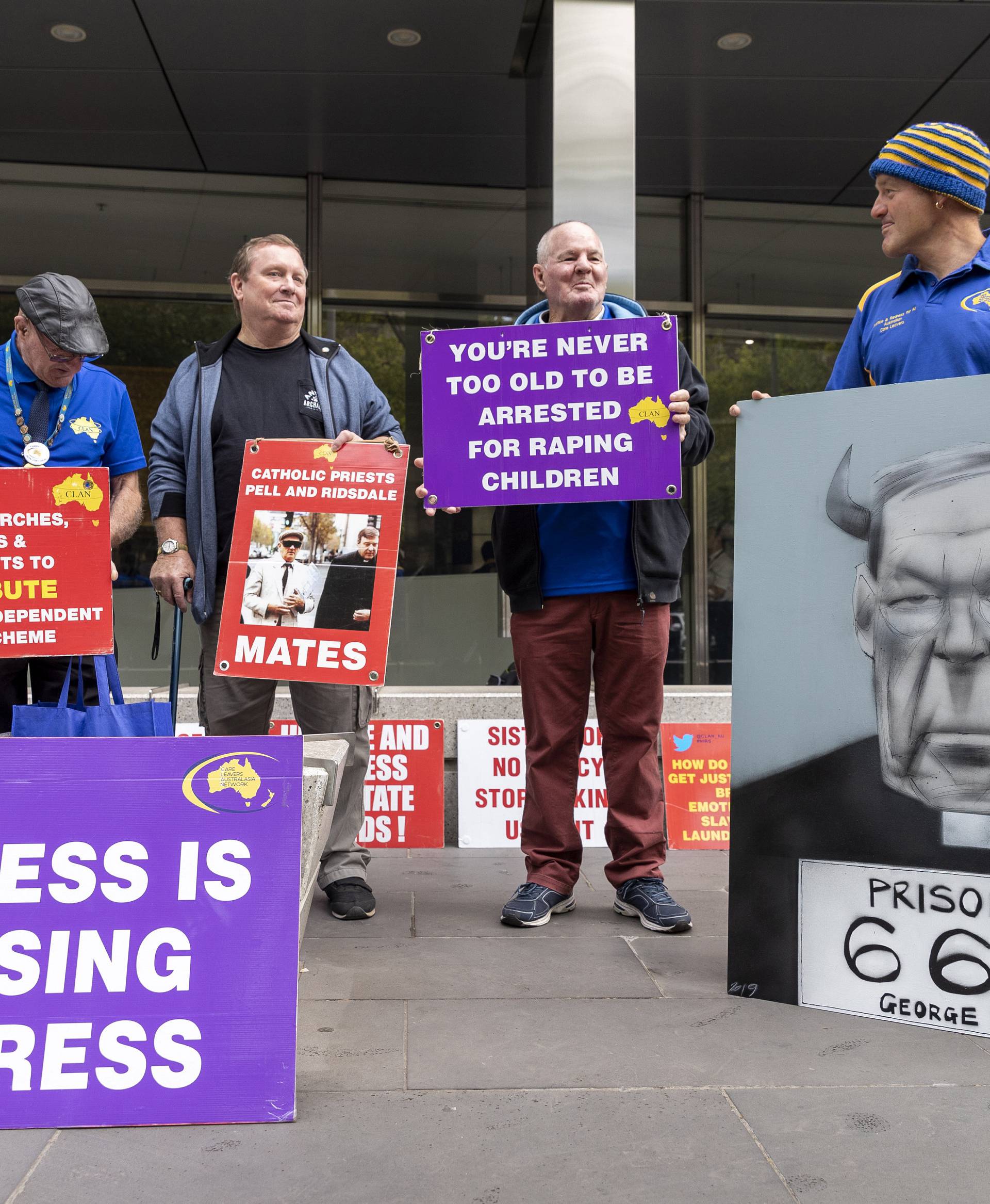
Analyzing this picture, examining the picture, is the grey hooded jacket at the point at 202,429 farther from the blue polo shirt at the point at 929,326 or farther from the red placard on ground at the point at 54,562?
the blue polo shirt at the point at 929,326

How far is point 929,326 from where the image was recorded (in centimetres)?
290

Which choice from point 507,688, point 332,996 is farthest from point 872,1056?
point 507,688

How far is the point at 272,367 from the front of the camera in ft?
11.8

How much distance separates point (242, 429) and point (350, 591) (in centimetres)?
74

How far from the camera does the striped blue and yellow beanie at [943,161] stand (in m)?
2.87

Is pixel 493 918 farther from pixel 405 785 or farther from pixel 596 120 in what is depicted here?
pixel 596 120

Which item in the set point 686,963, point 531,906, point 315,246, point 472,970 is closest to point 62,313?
point 472,970

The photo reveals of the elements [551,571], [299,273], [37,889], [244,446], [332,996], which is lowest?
[332,996]

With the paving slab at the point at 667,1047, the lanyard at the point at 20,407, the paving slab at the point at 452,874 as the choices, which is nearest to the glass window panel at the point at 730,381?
the paving slab at the point at 452,874

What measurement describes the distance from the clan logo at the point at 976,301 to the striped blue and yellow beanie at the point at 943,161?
216 millimetres

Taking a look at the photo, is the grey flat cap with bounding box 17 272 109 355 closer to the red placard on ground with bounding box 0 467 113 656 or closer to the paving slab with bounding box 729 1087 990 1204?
the red placard on ground with bounding box 0 467 113 656

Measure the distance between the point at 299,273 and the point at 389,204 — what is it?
16.7 ft

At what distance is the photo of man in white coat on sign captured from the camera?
10.2ft

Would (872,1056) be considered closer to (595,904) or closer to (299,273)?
(595,904)
